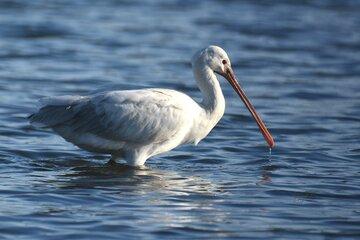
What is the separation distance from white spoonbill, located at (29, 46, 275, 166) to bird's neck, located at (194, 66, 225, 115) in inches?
6.7

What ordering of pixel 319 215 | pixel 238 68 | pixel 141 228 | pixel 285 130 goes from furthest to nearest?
pixel 238 68 → pixel 285 130 → pixel 319 215 → pixel 141 228

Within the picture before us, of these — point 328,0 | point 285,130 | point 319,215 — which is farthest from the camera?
point 328,0

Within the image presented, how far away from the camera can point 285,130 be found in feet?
49.6

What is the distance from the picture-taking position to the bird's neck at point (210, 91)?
12.4 metres

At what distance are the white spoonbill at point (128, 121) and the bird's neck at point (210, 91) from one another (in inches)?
6.7

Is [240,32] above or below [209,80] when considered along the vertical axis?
below

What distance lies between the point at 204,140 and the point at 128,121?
253 centimetres

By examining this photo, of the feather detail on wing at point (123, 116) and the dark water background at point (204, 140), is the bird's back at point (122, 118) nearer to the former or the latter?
the feather detail on wing at point (123, 116)

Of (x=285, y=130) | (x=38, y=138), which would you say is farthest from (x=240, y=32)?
(x=38, y=138)

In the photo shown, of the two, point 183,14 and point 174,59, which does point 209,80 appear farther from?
point 183,14

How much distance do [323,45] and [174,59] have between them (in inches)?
155

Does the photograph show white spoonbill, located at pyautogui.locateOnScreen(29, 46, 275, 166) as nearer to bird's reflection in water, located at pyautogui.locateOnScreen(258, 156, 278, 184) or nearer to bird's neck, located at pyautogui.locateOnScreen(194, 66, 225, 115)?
bird's neck, located at pyautogui.locateOnScreen(194, 66, 225, 115)

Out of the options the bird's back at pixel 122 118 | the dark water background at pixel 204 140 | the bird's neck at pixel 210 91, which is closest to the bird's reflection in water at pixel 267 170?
the dark water background at pixel 204 140

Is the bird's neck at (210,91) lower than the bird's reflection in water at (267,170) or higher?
higher
